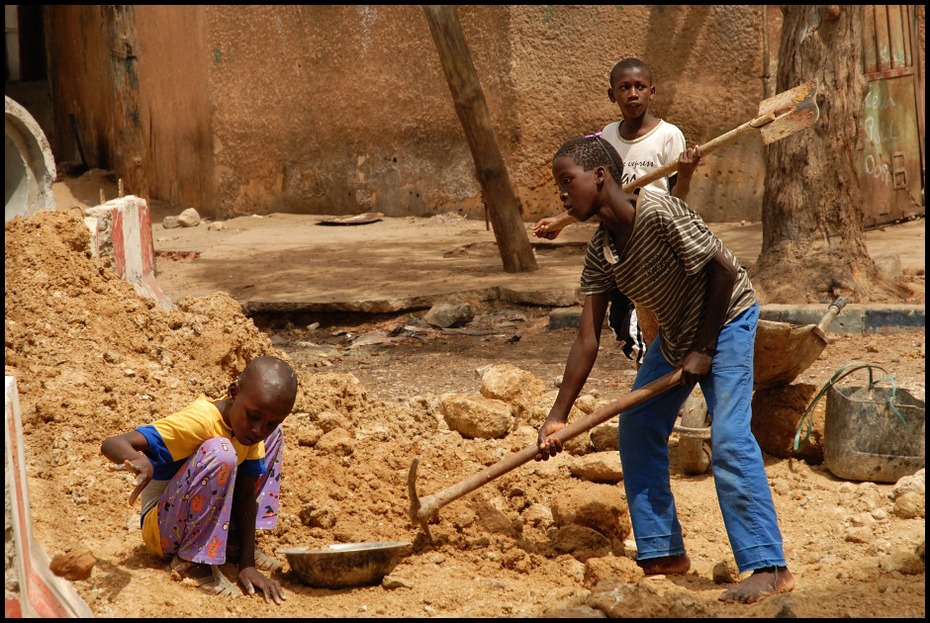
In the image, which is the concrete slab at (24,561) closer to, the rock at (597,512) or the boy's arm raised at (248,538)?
the boy's arm raised at (248,538)

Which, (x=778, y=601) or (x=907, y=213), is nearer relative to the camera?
(x=778, y=601)

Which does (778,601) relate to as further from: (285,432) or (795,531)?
(285,432)

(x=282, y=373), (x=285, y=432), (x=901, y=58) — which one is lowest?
(x=285, y=432)

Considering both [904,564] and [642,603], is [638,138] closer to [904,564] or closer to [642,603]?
[904,564]

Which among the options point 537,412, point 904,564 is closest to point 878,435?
→ point 904,564

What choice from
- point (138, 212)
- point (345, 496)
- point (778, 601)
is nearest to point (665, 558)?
point (778, 601)

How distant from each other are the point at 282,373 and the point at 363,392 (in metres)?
1.67

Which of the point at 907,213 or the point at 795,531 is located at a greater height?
the point at 907,213

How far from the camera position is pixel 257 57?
12.3m

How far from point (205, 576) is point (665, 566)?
4.64 feet

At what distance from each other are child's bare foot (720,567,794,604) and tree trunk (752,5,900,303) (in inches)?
144

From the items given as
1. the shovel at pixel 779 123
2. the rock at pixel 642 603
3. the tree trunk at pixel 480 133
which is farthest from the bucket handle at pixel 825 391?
the tree trunk at pixel 480 133

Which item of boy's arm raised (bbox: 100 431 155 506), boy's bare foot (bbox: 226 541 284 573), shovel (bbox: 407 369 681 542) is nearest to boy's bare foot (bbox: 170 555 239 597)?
boy's bare foot (bbox: 226 541 284 573)

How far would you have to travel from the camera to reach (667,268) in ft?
9.99
